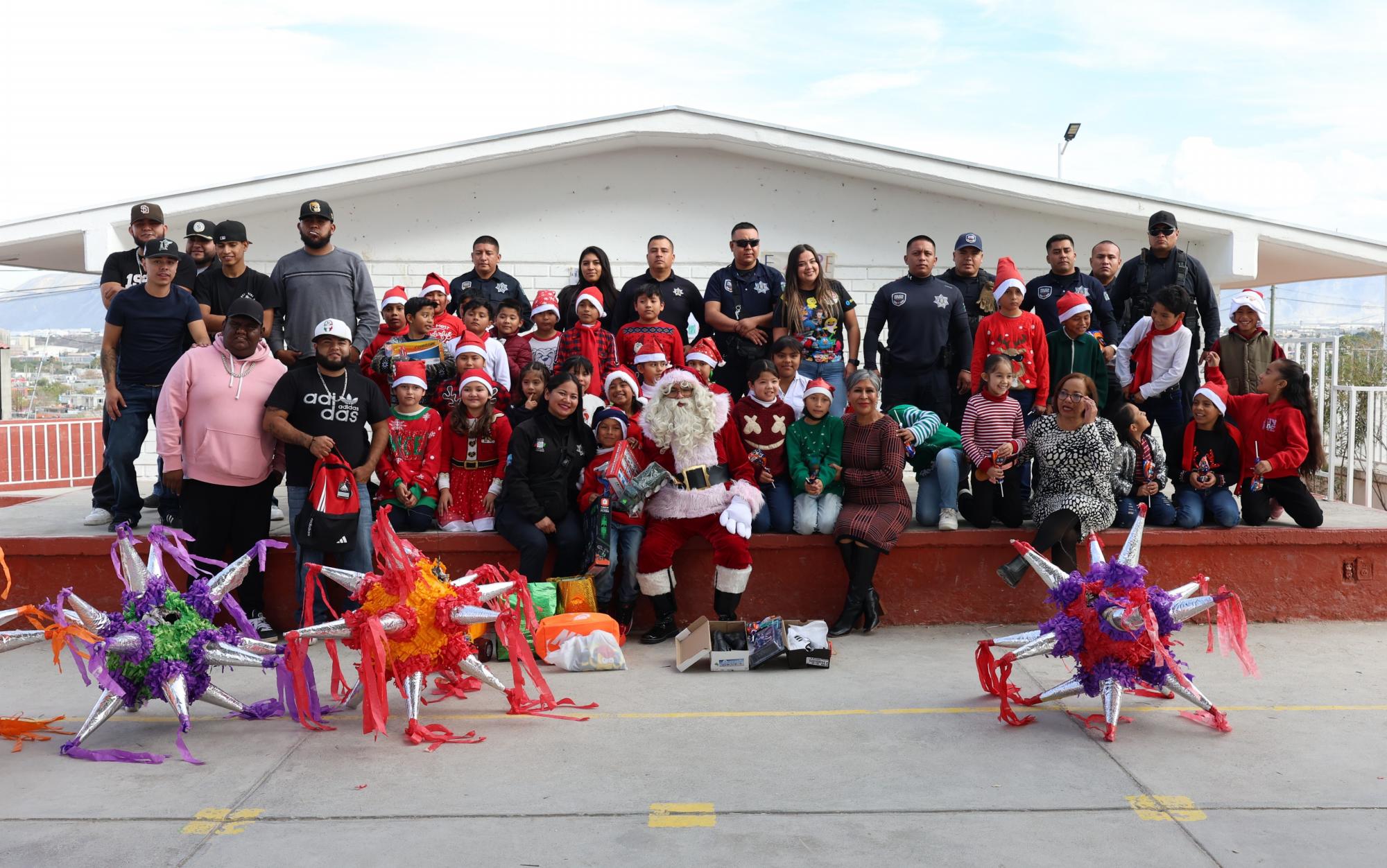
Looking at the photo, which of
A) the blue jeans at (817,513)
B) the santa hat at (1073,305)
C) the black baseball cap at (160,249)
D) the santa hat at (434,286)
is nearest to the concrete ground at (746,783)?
the blue jeans at (817,513)

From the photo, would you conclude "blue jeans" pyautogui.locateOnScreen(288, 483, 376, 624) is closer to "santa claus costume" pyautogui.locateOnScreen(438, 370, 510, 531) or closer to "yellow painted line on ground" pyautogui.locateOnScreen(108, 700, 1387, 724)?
"santa claus costume" pyautogui.locateOnScreen(438, 370, 510, 531)

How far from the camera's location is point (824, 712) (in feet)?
17.1

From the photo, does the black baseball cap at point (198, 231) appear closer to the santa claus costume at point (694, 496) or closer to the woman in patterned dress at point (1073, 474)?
the santa claus costume at point (694, 496)

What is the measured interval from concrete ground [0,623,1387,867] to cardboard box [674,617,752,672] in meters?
0.16

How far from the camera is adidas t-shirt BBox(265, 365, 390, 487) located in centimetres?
634

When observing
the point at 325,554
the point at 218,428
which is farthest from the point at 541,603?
the point at 218,428

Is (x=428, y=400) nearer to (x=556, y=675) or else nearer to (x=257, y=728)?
(x=556, y=675)

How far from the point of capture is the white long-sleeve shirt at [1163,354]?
299 inches

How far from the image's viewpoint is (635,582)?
669 centimetres

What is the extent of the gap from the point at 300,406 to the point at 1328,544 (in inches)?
245

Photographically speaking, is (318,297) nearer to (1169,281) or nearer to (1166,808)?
(1166,808)

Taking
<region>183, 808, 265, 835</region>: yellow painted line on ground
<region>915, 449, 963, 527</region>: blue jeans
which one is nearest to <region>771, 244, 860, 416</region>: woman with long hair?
<region>915, 449, 963, 527</region>: blue jeans

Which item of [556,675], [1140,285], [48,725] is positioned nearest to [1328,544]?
[1140,285]

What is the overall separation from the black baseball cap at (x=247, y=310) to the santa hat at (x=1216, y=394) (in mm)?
5745
